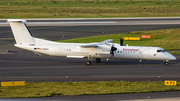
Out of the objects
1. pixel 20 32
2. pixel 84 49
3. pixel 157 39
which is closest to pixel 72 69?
pixel 84 49

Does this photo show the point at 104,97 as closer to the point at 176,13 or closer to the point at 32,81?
the point at 32,81

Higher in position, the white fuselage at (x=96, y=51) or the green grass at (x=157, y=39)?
the green grass at (x=157, y=39)

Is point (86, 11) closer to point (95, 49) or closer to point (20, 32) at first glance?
point (95, 49)

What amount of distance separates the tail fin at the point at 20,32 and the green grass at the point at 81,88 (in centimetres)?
1031

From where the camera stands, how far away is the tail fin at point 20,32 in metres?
33.2

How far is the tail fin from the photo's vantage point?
33.2m

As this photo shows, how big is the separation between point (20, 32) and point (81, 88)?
46.9 ft

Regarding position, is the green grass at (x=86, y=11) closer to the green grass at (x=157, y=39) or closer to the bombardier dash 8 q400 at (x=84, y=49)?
the green grass at (x=157, y=39)

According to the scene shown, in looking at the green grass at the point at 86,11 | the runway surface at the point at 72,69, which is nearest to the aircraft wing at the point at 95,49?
the runway surface at the point at 72,69

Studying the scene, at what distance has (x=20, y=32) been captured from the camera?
3353 centimetres

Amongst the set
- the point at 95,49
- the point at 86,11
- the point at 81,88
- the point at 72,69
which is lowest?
the point at 81,88

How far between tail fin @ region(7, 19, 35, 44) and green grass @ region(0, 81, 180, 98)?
10.3 meters

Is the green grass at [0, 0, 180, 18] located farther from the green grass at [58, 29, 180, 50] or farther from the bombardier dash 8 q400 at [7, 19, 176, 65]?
the bombardier dash 8 q400 at [7, 19, 176, 65]

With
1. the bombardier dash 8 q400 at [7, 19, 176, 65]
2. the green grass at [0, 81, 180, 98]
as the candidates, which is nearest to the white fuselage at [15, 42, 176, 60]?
the bombardier dash 8 q400 at [7, 19, 176, 65]
